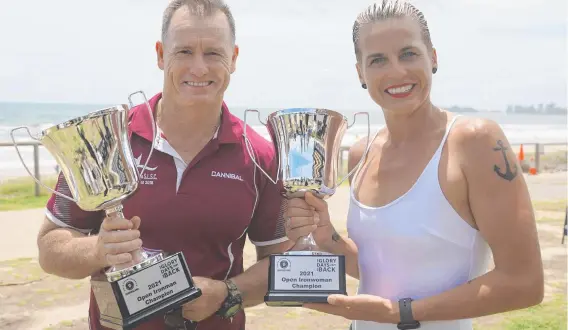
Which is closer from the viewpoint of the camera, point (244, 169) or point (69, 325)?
point (244, 169)

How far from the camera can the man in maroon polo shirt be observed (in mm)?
2176

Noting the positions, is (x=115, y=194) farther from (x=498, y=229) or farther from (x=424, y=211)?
(x=498, y=229)

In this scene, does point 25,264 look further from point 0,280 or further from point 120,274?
point 120,274

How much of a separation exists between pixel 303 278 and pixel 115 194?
73 cm

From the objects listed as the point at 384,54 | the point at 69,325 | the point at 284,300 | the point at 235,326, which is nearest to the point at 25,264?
the point at 69,325

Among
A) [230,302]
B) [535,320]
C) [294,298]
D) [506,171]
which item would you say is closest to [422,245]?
[506,171]

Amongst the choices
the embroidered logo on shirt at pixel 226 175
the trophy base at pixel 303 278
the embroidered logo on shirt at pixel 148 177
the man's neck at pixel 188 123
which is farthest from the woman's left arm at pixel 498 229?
→ the embroidered logo on shirt at pixel 148 177

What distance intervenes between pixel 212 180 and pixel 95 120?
0.49 m

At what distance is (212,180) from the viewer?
2.25 meters

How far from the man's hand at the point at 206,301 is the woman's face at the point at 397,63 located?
2.94 ft

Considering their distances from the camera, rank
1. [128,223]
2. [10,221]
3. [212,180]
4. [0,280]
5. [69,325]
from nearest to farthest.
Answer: [128,223] < [212,180] < [69,325] < [0,280] < [10,221]

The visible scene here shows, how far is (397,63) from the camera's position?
200cm

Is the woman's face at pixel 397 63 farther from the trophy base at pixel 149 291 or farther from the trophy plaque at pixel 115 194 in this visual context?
the trophy base at pixel 149 291

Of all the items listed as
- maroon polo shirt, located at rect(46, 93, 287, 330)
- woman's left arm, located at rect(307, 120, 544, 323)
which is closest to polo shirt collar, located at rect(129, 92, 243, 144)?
maroon polo shirt, located at rect(46, 93, 287, 330)
